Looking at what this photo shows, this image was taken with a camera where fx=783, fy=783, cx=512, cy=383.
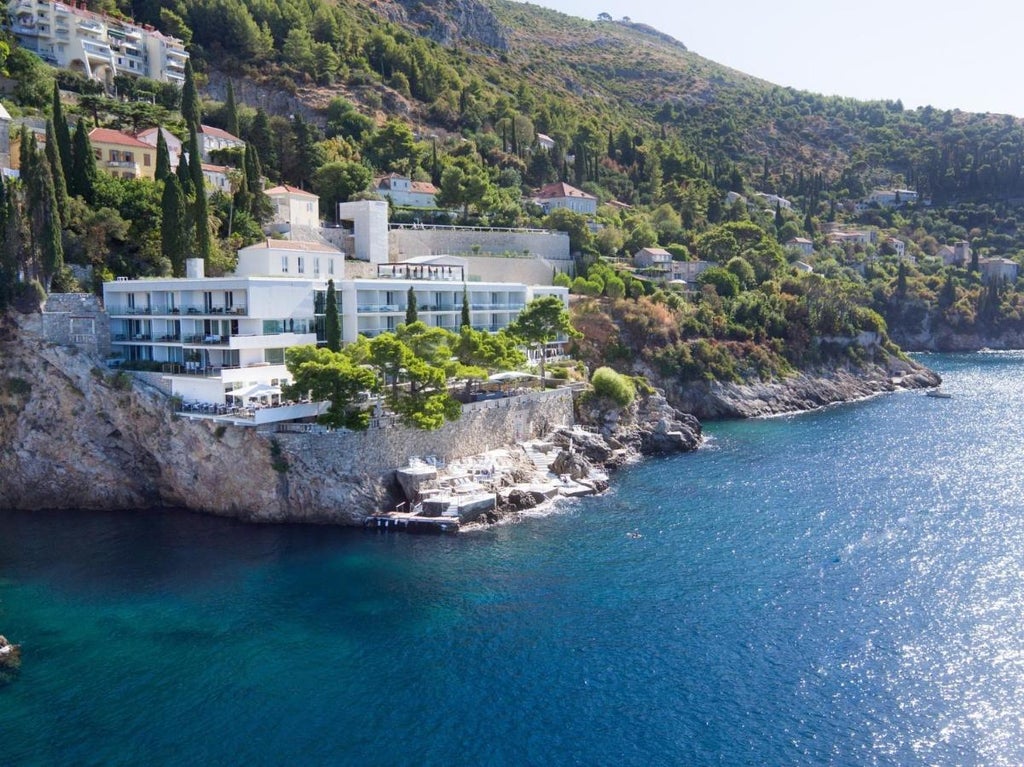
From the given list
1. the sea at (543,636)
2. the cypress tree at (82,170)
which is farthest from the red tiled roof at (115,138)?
the sea at (543,636)

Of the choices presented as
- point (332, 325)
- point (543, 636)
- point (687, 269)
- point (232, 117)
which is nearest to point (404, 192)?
point (232, 117)

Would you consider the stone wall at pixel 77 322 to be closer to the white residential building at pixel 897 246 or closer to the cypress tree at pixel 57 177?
the cypress tree at pixel 57 177

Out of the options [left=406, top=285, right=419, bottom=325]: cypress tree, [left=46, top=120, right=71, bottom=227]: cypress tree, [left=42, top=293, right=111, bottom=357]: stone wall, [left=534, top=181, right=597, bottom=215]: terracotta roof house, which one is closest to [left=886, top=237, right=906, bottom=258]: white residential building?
[left=534, top=181, right=597, bottom=215]: terracotta roof house

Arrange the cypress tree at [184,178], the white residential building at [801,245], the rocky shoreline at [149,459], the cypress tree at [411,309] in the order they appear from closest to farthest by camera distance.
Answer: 1. the rocky shoreline at [149,459]
2. the cypress tree at [411,309]
3. the cypress tree at [184,178]
4. the white residential building at [801,245]

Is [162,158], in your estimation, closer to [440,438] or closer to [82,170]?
[82,170]

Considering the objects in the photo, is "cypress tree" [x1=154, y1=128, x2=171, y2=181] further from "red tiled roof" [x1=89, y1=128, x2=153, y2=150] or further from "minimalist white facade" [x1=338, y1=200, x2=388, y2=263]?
"minimalist white facade" [x1=338, y1=200, x2=388, y2=263]

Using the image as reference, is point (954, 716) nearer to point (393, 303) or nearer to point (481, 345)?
point (481, 345)

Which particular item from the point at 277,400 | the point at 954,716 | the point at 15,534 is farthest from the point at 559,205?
the point at 954,716
